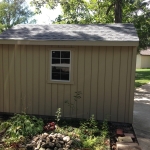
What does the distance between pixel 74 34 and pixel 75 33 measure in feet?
0.48

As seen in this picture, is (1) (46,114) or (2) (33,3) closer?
(1) (46,114)

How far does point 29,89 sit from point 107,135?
2.95 m

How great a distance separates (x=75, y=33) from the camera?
20.8 feet

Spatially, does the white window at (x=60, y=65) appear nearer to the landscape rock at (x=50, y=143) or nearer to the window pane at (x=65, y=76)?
the window pane at (x=65, y=76)

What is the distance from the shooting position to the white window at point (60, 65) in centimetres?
593

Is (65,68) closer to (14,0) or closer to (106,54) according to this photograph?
(106,54)

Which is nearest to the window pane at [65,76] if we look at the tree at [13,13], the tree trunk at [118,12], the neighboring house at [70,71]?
the neighboring house at [70,71]

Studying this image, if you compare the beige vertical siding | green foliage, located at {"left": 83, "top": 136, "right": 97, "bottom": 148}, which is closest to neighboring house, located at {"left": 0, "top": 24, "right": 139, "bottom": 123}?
the beige vertical siding

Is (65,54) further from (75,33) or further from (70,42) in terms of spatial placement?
(75,33)

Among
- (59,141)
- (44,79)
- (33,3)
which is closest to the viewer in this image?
(59,141)

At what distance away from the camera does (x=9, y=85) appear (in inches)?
255

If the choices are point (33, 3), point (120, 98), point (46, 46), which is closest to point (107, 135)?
point (120, 98)

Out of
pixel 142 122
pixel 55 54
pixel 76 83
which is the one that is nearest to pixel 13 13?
pixel 55 54

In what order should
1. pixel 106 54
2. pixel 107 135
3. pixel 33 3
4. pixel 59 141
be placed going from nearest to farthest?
pixel 59 141
pixel 107 135
pixel 106 54
pixel 33 3
